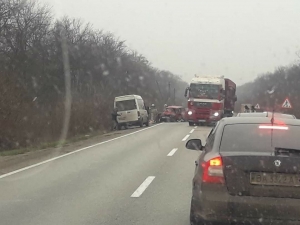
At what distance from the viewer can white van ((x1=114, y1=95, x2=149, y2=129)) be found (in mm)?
35469

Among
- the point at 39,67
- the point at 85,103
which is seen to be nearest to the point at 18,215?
the point at 85,103

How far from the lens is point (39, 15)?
54750 mm

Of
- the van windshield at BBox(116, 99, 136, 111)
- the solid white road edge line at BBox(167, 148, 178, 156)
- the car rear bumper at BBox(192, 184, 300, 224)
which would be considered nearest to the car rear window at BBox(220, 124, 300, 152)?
the car rear bumper at BBox(192, 184, 300, 224)

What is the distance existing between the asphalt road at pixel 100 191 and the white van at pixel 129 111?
65.8 feet

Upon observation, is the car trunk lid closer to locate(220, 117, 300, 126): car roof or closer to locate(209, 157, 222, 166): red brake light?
locate(209, 157, 222, 166): red brake light

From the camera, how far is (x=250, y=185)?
5.25 meters

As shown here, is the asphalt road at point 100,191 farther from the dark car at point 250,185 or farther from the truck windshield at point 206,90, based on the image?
the truck windshield at point 206,90

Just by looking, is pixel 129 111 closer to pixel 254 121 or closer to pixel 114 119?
pixel 114 119

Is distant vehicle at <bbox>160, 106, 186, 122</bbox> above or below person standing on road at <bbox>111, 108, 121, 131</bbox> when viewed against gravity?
below

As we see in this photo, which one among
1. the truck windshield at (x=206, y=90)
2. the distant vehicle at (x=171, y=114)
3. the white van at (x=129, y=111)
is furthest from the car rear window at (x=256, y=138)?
the distant vehicle at (x=171, y=114)

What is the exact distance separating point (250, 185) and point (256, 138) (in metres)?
0.70

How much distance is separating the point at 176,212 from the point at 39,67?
48.6 metres

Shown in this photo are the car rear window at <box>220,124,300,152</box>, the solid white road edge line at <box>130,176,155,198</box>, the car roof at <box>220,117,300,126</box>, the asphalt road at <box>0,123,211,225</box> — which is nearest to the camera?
the car rear window at <box>220,124,300,152</box>

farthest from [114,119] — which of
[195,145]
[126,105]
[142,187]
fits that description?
[195,145]
